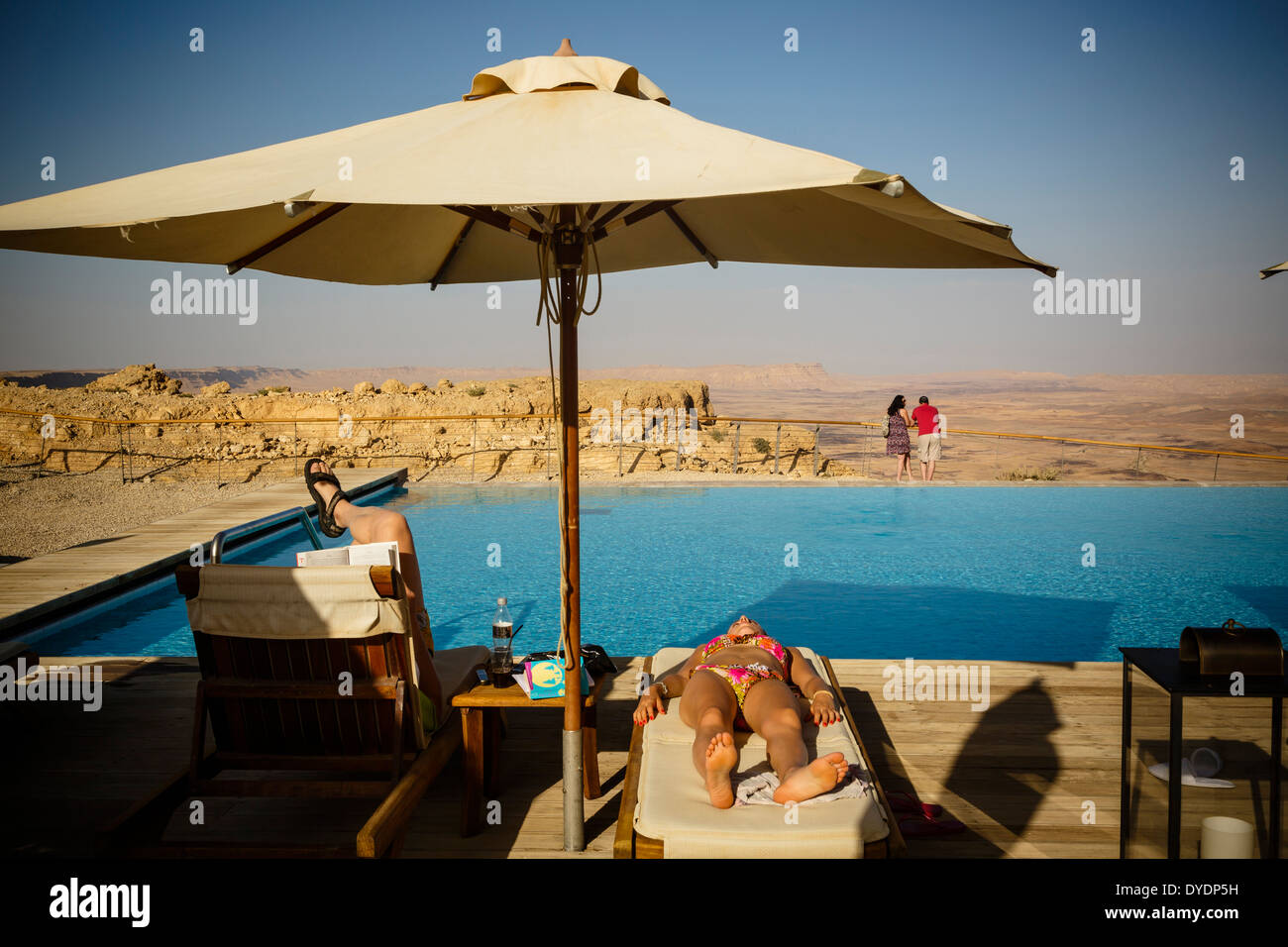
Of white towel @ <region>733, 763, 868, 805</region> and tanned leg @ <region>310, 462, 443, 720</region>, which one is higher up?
tanned leg @ <region>310, 462, 443, 720</region>

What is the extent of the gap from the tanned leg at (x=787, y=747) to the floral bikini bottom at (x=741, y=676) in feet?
0.09

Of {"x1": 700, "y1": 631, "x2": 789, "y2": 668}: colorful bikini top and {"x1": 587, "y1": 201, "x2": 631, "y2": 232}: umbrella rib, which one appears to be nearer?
{"x1": 587, "y1": 201, "x2": 631, "y2": 232}: umbrella rib

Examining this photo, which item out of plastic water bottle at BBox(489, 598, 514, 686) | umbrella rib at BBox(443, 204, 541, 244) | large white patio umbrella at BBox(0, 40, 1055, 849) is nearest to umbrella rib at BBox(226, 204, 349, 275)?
large white patio umbrella at BBox(0, 40, 1055, 849)

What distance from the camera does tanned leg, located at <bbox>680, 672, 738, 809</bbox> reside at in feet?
6.81

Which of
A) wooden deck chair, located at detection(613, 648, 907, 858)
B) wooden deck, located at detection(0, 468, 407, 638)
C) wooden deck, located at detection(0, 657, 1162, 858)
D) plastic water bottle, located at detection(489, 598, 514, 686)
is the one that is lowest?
wooden deck, located at detection(0, 657, 1162, 858)

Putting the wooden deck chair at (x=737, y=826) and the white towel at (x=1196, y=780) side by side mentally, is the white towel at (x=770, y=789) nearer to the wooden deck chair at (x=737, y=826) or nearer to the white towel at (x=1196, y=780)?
the wooden deck chair at (x=737, y=826)

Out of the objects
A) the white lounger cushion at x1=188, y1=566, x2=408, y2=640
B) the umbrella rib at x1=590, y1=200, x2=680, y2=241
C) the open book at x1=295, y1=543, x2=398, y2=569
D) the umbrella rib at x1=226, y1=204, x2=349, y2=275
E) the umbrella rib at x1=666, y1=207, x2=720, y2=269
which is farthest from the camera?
the umbrella rib at x1=666, y1=207, x2=720, y2=269

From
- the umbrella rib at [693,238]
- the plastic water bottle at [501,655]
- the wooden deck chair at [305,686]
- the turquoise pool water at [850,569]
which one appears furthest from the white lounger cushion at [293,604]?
the turquoise pool water at [850,569]

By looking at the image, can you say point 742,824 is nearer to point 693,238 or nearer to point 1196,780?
point 1196,780

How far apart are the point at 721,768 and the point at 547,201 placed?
1483mm

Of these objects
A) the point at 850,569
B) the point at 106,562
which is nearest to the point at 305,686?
the point at 106,562

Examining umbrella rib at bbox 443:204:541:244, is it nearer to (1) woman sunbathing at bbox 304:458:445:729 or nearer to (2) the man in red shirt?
(1) woman sunbathing at bbox 304:458:445:729

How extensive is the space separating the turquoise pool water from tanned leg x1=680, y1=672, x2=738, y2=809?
132 inches

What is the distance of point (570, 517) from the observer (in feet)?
7.52
